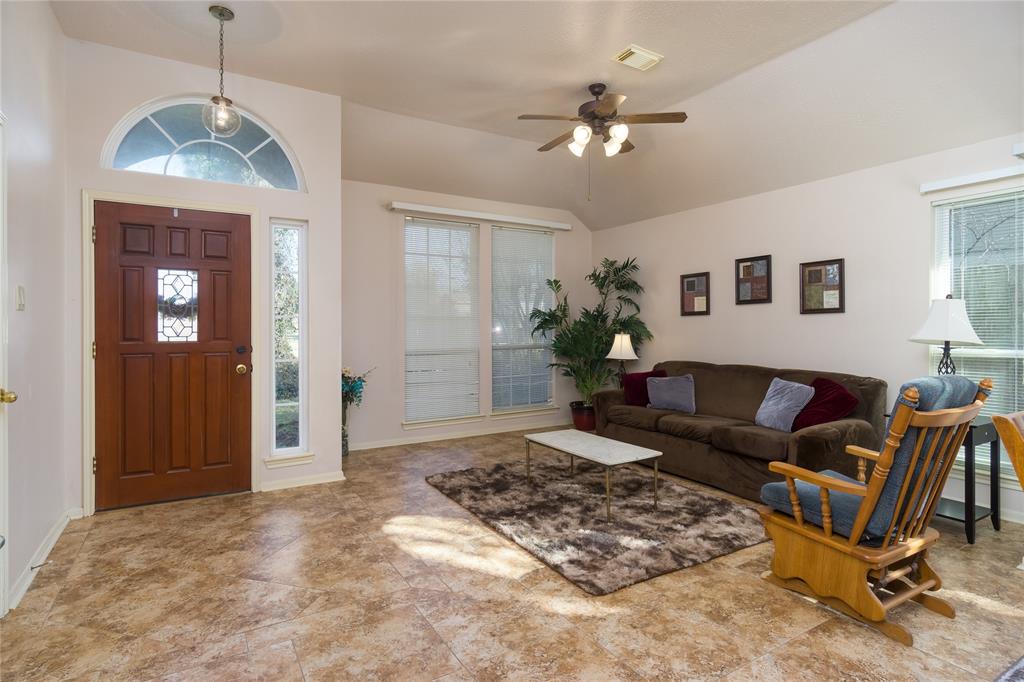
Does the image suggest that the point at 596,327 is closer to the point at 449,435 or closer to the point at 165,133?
Answer: the point at 449,435

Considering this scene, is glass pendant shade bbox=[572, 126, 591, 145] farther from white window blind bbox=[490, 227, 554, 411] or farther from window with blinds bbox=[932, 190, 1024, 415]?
white window blind bbox=[490, 227, 554, 411]

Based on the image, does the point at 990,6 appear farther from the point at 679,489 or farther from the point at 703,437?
the point at 679,489

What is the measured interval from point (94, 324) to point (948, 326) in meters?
5.49

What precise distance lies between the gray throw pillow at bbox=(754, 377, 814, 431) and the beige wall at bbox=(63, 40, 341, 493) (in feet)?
11.3

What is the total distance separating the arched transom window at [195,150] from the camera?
140 inches

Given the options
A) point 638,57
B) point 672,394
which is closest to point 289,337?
point 638,57

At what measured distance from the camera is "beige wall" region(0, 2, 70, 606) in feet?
7.80

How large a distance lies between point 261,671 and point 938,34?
4737mm

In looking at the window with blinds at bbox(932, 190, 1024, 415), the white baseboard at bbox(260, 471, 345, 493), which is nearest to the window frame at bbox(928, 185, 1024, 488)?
the window with blinds at bbox(932, 190, 1024, 415)

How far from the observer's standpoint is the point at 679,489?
13.0 feet

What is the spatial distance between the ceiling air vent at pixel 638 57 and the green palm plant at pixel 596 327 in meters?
2.83

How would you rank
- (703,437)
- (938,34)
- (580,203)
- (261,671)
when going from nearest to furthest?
(261,671) < (938,34) < (703,437) < (580,203)

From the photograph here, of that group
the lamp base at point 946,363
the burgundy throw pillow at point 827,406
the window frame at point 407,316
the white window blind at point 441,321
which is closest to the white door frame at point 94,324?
the window frame at point 407,316

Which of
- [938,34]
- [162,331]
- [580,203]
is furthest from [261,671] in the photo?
[580,203]
